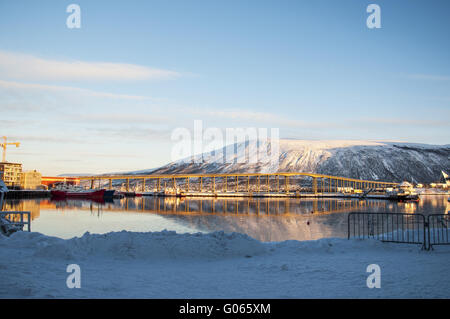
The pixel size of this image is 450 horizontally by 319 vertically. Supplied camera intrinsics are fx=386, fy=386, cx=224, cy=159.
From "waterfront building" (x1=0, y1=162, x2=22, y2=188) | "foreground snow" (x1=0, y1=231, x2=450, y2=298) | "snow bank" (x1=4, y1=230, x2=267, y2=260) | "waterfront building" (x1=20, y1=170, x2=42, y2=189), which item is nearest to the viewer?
"foreground snow" (x1=0, y1=231, x2=450, y2=298)

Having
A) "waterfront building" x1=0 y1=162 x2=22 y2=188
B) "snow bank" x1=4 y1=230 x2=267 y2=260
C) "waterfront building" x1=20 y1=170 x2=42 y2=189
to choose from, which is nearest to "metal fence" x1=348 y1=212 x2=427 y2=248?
"snow bank" x1=4 y1=230 x2=267 y2=260

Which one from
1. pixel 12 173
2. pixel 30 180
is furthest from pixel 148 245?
pixel 12 173

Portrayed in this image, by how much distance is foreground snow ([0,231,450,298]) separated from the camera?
29.7ft

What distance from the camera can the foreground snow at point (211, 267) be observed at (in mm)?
9062

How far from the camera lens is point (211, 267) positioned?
12.3m

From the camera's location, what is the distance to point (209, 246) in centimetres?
1420

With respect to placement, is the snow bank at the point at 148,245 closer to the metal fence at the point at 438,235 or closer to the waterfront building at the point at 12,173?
the metal fence at the point at 438,235

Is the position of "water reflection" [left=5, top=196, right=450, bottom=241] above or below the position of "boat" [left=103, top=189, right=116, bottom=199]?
above

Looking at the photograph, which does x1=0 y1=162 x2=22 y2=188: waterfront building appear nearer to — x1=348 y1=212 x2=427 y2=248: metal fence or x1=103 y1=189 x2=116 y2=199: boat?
x1=103 y1=189 x2=116 y2=199: boat

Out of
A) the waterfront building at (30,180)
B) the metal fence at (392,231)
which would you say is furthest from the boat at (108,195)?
the metal fence at (392,231)

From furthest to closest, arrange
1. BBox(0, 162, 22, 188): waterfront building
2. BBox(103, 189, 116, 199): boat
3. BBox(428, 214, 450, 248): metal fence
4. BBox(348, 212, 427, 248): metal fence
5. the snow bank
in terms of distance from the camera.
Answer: BBox(0, 162, 22, 188): waterfront building → BBox(103, 189, 116, 199): boat → BBox(348, 212, 427, 248): metal fence → BBox(428, 214, 450, 248): metal fence → the snow bank

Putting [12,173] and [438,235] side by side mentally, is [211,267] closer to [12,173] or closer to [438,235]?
[438,235]

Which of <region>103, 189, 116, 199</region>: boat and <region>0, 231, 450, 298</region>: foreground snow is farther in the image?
<region>103, 189, 116, 199</region>: boat
